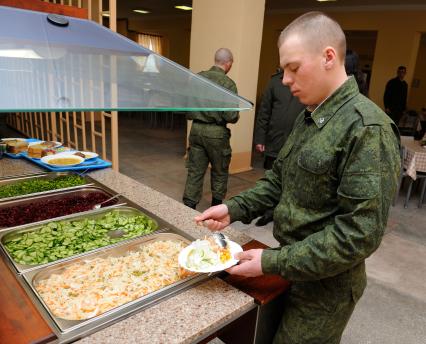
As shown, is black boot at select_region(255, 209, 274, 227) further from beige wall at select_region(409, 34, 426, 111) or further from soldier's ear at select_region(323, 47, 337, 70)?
beige wall at select_region(409, 34, 426, 111)

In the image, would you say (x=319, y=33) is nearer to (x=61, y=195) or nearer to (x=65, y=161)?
(x=61, y=195)

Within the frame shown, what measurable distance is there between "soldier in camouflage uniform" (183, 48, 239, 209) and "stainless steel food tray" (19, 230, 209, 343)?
2.18 m

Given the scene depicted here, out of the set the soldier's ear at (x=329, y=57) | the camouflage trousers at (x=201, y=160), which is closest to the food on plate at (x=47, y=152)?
the camouflage trousers at (x=201, y=160)

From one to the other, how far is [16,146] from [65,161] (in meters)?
0.48

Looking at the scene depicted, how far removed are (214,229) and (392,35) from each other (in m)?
8.41

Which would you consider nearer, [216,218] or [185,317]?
[185,317]

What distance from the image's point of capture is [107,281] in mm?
1162

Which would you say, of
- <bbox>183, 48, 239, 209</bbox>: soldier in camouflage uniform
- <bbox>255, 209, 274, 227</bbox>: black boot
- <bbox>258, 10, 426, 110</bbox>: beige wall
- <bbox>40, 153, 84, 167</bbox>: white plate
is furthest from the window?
<bbox>40, 153, 84, 167</bbox>: white plate

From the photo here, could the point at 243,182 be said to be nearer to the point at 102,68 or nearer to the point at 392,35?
the point at 102,68

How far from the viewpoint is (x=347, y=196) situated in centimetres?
92

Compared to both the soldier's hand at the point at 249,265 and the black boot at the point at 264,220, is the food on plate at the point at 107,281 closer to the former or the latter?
the soldier's hand at the point at 249,265

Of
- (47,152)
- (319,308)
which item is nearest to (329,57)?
(319,308)

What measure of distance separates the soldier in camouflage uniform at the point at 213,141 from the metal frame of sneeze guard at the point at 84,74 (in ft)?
6.74

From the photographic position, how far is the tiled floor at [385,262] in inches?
87.9
